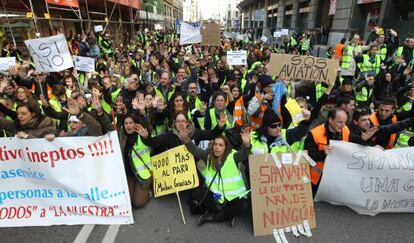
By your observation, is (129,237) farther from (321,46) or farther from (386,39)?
(321,46)

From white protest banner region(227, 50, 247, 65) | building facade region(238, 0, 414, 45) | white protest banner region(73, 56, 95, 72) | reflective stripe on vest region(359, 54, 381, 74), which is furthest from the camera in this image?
building facade region(238, 0, 414, 45)

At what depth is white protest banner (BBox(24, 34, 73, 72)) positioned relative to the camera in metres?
5.23

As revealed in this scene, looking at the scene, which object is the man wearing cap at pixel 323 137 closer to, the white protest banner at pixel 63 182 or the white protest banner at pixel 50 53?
the white protest banner at pixel 63 182

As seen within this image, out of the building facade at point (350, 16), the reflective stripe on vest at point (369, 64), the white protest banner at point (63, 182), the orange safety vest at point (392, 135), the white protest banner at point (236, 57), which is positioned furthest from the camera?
the building facade at point (350, 16)

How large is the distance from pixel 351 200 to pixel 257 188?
49.8 inches

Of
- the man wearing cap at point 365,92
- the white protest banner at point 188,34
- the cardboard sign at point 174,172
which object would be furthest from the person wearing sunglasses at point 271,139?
the white protest banner at point 188,34

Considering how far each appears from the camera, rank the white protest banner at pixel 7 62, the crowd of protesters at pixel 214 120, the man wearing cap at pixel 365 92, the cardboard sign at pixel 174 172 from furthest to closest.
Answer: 1. the white protest banner at pixel 7 62
2. the man wearing cap at pixel 365 92
3. the cardboard sign at pixel 174 172
4. the crowd of protesters at pixel 214 120

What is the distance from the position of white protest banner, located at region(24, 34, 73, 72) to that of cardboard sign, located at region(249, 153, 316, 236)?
4.26m

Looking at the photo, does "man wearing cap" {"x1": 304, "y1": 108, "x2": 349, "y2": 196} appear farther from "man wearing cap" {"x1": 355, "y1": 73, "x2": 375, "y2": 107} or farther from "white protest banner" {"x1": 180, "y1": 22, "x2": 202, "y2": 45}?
"white protest banner" {"x1": 180, "y1": 22, "x2": 202, "y2": 45}

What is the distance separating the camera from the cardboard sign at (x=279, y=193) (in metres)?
3.34

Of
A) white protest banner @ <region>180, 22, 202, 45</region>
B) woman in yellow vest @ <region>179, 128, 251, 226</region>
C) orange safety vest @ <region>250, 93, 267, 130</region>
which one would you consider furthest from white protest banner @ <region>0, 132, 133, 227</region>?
white protest banner @ <region>180, 22, 202, 45</region>

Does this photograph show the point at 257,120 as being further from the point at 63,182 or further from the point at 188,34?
the point at 188,34

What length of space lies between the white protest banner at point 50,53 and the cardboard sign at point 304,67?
3981 mm

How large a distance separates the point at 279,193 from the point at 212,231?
92 centimetres
